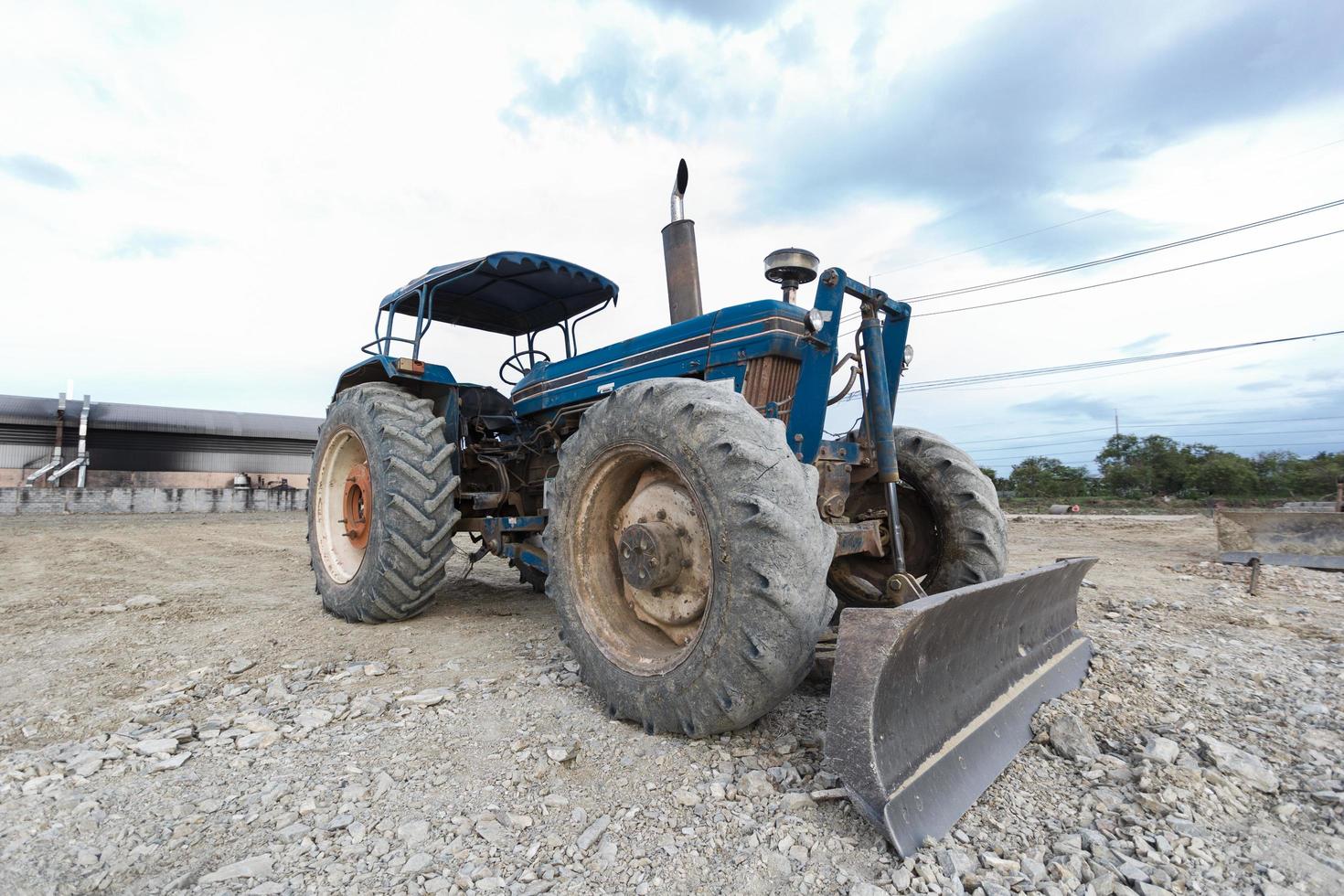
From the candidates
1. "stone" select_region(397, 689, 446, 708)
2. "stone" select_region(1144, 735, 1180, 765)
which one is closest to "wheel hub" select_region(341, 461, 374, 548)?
"stone" select_region(397, 689, 446, 708)

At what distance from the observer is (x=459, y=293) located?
5.06 meters

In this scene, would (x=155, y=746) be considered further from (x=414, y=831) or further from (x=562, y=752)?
(x=562, y=752)

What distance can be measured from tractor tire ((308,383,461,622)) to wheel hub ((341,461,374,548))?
1 centimetres

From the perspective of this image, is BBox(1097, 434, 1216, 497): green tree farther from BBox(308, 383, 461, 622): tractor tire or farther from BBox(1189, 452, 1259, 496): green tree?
BBox(308, 383, 461, 622): tractor tire

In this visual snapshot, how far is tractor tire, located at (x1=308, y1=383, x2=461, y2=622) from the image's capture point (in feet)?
12.9

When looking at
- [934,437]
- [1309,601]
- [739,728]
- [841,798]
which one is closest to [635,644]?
[739,728]

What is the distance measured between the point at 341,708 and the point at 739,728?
1607 millimetres

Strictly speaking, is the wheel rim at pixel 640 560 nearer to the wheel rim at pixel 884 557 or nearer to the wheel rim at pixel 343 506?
the wheel rim at pixel 884 557

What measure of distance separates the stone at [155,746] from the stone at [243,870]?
0.88 metres

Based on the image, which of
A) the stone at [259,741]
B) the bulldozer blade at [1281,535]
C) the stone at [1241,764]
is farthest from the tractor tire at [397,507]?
the bulldozer blade at [1281,535]

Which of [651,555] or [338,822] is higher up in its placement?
[651,555]

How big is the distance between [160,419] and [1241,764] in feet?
83.5

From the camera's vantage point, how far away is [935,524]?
3.53m

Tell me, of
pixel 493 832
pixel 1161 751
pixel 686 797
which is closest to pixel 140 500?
pixel 493 832
